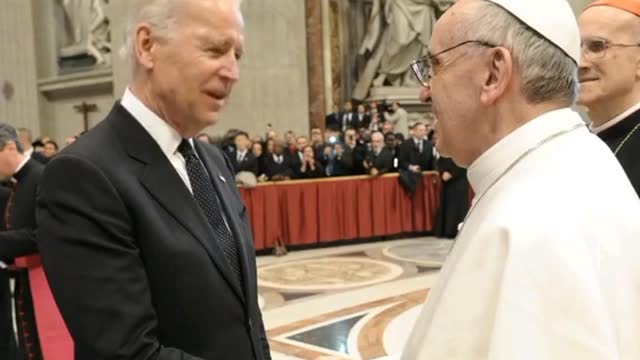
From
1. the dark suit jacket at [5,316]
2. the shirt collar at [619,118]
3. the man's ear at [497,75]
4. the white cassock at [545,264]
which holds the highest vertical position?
the man's ear at [497,75]

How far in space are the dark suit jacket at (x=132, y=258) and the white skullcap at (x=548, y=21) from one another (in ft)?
2.82

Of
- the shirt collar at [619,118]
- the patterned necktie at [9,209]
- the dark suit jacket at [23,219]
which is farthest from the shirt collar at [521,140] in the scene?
the patterned necktie at [9,209]

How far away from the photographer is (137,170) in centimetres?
175

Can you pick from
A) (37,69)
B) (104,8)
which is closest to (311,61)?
(104,8)

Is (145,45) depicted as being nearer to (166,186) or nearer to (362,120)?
(166,186)

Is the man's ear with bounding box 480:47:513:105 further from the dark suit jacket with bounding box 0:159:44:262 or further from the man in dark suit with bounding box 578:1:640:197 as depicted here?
the dark suit jacket with bounding box 0:159:44:262

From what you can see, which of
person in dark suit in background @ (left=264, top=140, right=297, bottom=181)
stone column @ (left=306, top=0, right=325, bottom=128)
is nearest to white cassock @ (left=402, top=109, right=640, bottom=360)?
person in dark suit in background @ (left=264, top=140, right=297, bottom=181)

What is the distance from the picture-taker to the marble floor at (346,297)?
5691 mm

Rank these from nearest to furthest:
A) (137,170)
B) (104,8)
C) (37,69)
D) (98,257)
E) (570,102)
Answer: (570,102) → (98,257) → (137,170) → (104,8) → (37,69)

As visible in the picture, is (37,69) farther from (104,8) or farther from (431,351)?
(431,351)

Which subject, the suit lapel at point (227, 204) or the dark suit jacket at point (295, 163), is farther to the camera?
the dark suit jacket at point (295, 163)

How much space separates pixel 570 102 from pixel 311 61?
1448 cm

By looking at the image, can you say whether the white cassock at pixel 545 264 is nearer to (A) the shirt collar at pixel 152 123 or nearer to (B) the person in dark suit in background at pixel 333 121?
(A) the shirt collar at pixel 152 123

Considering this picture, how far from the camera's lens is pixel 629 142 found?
108 inches
